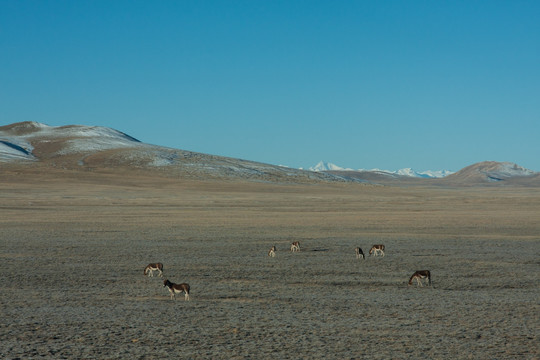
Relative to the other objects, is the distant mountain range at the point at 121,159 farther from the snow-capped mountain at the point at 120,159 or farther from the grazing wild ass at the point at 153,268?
the grazing wild ass at the point at 153,268

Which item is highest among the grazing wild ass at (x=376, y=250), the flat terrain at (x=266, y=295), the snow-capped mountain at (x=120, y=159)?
the snow-capped mountain at (x=120, y=159)

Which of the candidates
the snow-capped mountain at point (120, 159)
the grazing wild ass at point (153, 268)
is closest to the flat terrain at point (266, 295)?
the grazing wild ass at point (153, 268)

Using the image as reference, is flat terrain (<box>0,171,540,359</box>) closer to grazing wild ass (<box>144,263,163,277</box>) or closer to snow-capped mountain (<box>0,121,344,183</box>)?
grazing wild ass (<box>144,263,163,277</box>)

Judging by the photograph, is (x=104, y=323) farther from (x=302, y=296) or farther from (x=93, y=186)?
(x=93, y=186)

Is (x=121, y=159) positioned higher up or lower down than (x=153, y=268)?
higher up

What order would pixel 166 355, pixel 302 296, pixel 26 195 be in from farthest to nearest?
pixel 26 195 → pixel 302 296 → pixel 166 355

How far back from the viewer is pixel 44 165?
109 m

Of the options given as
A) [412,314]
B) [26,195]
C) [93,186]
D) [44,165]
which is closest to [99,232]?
[412,314]

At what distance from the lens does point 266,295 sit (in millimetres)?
14938

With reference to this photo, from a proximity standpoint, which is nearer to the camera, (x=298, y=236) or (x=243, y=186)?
(x=298, y=236)

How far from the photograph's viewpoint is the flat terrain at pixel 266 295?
1053 cm

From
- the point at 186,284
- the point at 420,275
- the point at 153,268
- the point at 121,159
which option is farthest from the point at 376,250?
the point at 121,159

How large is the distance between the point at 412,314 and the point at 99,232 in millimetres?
20970

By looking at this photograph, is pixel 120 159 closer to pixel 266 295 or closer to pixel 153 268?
pixel 153 268
